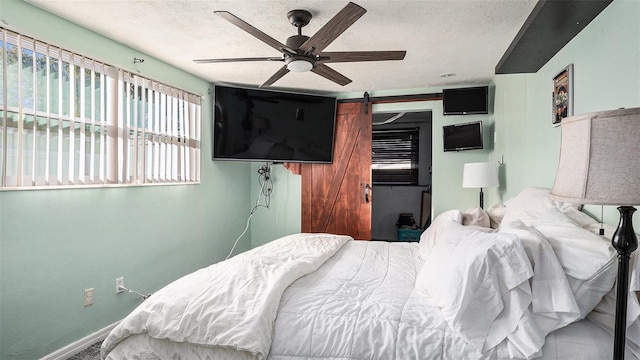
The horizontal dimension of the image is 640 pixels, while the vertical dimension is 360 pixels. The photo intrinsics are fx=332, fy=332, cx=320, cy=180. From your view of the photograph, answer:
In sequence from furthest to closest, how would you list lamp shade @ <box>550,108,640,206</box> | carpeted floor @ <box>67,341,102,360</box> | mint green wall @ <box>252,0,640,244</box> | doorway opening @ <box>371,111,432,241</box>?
doorway opening @ <box>371,111,432,241</box>
carpeted floor @ <box>67,341,102,360</box>
mint green wall @ <box>252,0,640,244</box>
lamp shade @ <box>550,108,640,206</box>

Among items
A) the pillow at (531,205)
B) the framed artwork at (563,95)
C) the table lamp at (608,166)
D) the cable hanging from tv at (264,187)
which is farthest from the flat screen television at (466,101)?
the table lamp at (608,166)

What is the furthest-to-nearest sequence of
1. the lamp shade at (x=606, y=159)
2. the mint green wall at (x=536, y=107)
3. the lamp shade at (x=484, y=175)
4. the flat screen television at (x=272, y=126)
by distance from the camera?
the flat screen television at (x=272, y=126) < the lamp shade at (x=484, y=175) < the mint green wall at (x=536, y=107) < the lamp shade at (x=606, y=159)

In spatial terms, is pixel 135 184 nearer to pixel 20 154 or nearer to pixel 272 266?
pixel 20 154

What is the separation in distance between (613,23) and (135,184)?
10.7ft

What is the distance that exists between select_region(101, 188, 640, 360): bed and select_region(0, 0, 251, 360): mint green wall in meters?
1.05

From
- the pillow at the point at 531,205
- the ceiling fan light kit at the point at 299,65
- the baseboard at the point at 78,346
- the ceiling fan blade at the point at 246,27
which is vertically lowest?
the baseboard at the point at 78,346

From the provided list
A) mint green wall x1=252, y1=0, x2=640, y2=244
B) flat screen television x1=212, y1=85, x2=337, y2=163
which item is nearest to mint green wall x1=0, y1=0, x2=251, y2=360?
flat screen television x1=212, y1=85, x2=337, y2=163

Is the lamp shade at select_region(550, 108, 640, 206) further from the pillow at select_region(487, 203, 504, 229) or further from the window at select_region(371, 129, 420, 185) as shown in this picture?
the window at select_region(371, 129, 420, 185)

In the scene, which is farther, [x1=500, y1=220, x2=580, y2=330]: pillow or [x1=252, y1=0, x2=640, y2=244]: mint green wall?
[x1=252, y1=0, x2=640, y2=244]: mint green wall

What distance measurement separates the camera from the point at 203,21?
7.55ft

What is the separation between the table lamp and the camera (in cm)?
88

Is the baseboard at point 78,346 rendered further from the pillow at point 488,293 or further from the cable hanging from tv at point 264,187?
→ the pillow at point 488,293

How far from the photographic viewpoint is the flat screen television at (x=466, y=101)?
12.2 ft

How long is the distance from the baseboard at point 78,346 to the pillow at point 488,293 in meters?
2.47
